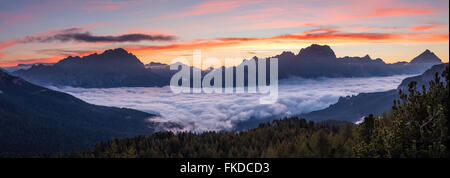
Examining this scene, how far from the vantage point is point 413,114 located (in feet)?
122

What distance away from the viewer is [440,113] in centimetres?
3412

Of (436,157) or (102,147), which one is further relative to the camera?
(102,147)
